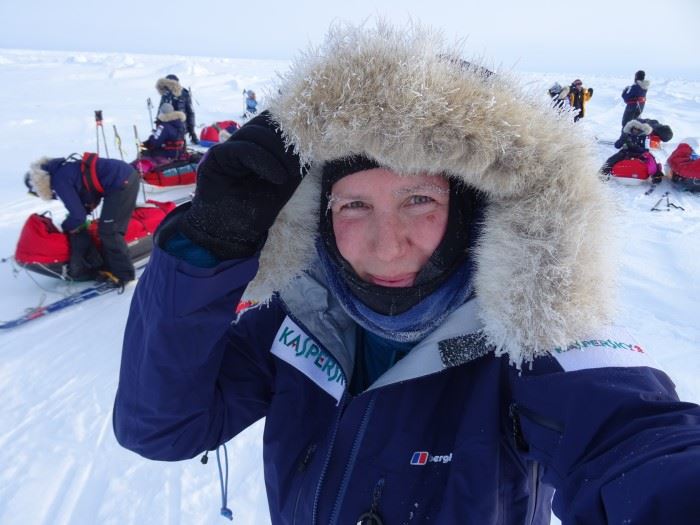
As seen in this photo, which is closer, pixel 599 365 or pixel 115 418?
pixel 599 365

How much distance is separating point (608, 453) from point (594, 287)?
1.14 ft

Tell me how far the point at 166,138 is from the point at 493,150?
27.2 feet

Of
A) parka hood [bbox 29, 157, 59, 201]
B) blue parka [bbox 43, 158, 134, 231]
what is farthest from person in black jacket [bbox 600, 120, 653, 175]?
parka hood [bbox 29, 157, 59, 201]

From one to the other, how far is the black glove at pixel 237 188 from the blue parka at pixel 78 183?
3.75 metres

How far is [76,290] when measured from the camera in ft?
14.7

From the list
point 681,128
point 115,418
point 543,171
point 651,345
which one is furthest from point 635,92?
point 115,418

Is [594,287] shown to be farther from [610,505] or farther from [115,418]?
[115,418]

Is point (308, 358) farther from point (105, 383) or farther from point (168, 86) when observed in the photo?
point (168, 86)

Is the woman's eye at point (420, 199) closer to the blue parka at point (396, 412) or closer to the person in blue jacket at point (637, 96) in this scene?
the blue parka at point (396, 412)

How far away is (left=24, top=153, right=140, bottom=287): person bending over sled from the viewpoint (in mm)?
4133

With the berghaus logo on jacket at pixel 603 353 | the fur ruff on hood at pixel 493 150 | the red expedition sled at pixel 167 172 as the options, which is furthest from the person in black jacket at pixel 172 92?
the berghaus logo on jacket at pixel 603 353

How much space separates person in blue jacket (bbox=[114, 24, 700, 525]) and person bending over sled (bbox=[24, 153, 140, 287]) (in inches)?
142

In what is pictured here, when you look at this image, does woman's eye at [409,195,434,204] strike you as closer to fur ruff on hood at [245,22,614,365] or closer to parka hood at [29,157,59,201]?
fur ruff on hood at [245,22,614,365]

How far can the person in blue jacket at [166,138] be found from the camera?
7992 mm
